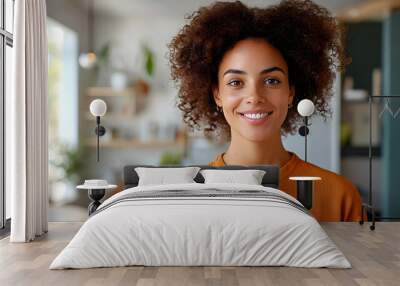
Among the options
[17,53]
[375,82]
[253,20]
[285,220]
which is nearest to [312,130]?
[375,82]

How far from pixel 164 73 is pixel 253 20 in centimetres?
111

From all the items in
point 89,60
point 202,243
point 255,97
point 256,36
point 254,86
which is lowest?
point 202,243

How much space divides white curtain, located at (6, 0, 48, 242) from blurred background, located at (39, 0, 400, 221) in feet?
3.29

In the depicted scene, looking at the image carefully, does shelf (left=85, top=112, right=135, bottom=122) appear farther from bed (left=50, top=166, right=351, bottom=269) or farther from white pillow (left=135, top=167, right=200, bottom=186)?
bed (left=50, top=166, right=351, bottom=269)

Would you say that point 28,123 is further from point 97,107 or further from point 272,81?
point 272,81

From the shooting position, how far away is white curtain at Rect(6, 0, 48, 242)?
17.9 feet

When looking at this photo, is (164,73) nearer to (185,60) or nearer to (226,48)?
(185,60)

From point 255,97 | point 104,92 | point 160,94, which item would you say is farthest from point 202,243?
point 104,92

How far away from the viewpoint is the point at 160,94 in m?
6.89

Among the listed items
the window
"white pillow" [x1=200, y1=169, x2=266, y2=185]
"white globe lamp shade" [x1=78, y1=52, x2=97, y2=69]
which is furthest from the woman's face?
the window

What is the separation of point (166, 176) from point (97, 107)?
42.9 inches

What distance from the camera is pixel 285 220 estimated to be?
4.35m

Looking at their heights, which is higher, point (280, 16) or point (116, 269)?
point (280, 16)

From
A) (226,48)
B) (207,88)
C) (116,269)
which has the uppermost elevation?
(226,48)
